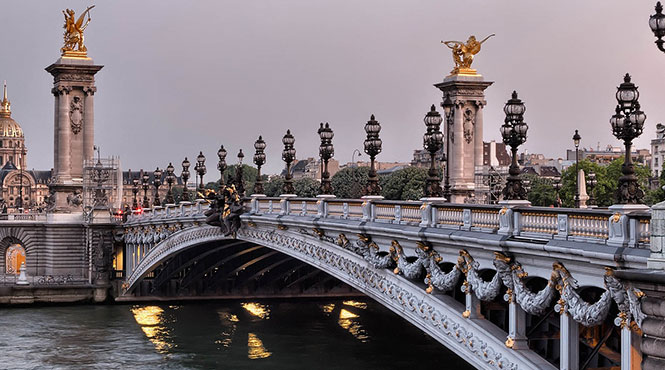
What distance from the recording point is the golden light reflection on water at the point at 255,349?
155 feet

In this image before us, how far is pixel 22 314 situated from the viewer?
203ft

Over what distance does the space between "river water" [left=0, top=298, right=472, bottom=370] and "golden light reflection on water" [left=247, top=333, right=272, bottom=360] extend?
0.13ft

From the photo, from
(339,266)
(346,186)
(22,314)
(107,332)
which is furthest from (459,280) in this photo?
(346,186)

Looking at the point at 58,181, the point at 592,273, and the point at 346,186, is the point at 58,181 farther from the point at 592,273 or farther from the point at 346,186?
the point at 592,273

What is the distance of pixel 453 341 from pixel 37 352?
1102 inches

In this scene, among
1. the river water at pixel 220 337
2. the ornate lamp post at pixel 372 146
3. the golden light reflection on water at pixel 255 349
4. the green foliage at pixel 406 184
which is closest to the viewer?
the ornate lamp post at pixel 372 146

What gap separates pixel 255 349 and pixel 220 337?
170 inches

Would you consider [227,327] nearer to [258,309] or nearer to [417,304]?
[258,309]

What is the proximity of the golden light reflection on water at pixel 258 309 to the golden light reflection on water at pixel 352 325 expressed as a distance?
12.3 ft

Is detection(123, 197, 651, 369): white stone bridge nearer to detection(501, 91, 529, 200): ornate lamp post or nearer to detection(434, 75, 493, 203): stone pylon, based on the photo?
detection(501, 91, 529, 200): ornate lamp post

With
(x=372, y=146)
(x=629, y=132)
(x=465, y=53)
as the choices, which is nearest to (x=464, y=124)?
(x=465, y=53)

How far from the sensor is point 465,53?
7138cm

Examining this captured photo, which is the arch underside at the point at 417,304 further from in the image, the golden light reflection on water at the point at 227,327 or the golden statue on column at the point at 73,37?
the golden statue on column at the point at 73,37

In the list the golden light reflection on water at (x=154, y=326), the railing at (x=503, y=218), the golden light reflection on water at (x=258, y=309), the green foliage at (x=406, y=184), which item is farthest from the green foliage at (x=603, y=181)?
the railing at (x=503, y=218)
